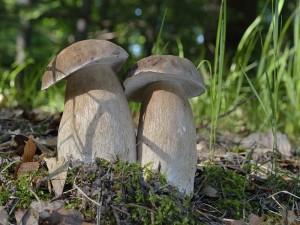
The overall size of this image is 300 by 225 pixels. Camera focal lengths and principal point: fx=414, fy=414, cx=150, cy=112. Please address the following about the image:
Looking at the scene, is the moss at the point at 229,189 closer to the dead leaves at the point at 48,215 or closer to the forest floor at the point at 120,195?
the forest floor at the point at 120,195

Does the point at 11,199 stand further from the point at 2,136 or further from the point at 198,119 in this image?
the point at 198,119

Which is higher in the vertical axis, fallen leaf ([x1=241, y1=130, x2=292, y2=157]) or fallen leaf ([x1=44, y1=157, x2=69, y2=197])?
fallen leaf ([x1=44, y1=157, x2=69, y2=197])

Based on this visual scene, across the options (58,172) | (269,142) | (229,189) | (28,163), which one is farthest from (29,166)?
(269,142)

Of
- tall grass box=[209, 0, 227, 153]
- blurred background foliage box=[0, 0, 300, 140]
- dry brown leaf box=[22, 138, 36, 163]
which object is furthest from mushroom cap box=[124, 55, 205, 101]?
blurred background foliage box=[0, 0, 300, 140]

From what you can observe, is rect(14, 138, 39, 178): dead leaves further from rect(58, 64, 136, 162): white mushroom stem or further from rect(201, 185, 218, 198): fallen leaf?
rect(201, 185, 218, 198): fallen leaf

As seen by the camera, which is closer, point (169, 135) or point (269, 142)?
point (169, 135)

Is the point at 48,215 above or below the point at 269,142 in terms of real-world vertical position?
above

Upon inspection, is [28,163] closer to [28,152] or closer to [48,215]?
[28,152]
